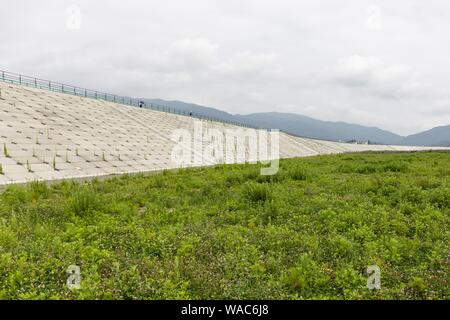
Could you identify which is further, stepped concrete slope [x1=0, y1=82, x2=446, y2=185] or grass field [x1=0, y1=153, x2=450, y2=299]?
stepped concrete slope [x1=0, y1=82, x2=446, y2=185]

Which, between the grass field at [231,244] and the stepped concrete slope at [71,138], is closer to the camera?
the grass field at [231,244]

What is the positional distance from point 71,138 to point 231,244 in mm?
25348

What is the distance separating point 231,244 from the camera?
808 centimetres

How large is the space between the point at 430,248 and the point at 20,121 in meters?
31.0

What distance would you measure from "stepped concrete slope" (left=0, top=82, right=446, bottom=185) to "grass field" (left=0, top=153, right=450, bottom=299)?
321 inches

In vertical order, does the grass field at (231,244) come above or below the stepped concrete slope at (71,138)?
below

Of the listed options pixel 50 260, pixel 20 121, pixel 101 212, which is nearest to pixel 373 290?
pixel 50 260

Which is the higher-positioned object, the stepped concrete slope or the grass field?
the stepped concrete slope

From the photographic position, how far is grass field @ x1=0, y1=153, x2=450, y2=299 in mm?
6086

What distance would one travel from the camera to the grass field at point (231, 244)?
609cm

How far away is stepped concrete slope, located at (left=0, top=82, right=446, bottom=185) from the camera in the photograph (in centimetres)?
2083

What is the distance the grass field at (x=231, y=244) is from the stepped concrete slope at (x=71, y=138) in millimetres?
8148

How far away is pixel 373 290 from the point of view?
604cm
